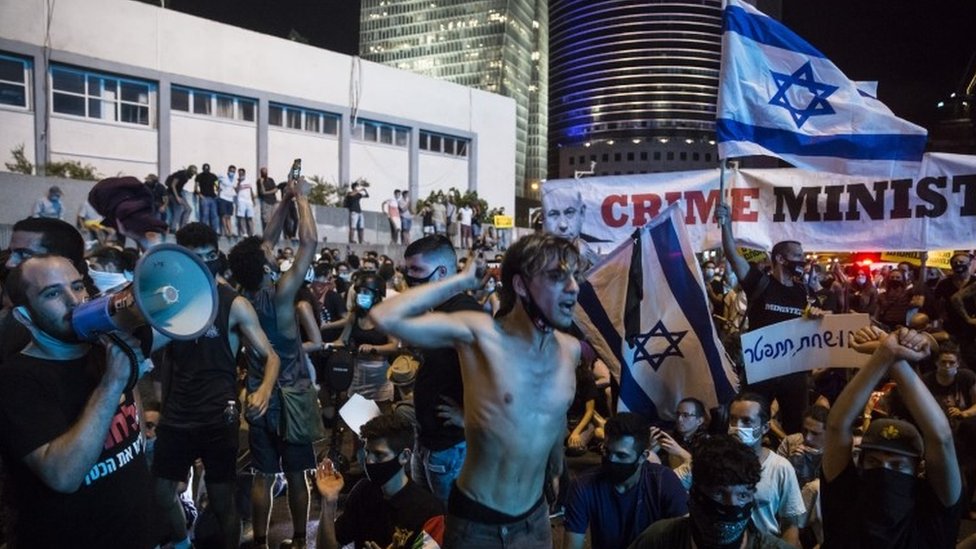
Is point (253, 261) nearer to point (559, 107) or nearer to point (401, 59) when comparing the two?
point (401, 59)

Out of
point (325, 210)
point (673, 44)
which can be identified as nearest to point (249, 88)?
point (325, 210)

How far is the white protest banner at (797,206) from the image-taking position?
5859 mm

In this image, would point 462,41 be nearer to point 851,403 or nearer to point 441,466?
point 441,466

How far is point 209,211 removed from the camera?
20.0 m

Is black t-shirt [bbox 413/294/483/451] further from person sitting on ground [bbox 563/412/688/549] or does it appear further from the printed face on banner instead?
the printed face on banner

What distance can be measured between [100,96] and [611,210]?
85.5ft

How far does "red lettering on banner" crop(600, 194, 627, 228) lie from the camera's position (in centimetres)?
695

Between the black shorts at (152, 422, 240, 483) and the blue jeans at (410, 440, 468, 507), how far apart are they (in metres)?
1.21

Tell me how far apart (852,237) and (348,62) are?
31477mm

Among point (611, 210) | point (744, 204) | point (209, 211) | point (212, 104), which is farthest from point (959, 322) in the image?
point (212, 104)

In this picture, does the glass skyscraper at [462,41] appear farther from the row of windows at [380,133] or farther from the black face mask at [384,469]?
the black face mask at [384,469]

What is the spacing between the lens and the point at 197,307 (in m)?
2.38

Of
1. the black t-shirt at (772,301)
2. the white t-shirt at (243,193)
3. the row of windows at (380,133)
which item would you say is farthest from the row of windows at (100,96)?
the black t-shirt at (772,301)

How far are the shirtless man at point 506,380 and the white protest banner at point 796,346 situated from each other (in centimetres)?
299
